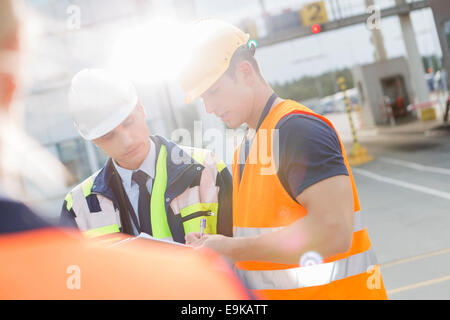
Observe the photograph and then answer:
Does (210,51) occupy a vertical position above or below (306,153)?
above

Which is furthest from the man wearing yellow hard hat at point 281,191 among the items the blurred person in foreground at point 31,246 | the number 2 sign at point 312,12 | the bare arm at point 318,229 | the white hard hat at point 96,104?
the number 2 sign at point 312,12

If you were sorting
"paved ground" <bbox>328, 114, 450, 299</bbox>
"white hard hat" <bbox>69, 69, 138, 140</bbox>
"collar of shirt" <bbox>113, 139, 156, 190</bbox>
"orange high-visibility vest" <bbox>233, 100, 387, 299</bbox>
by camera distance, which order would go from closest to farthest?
"orange high-visibility vest" <bbox>233, 100, 387, 299</bbox> → "white hard hat" <bbox>69, 69, 138, 140</bbox> → "collar of shirt" <bbox>113, 139, 156, 190</bbox> → "paved ground" <bbox>328, 114, 450, 299</bbox>

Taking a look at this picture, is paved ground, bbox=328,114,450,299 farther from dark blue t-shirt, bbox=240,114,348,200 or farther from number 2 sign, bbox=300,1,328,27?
number 2 sign, bbox=300,1,328,27

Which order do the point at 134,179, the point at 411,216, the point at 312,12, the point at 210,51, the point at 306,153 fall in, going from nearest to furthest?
the point at 306,153
the point at 210,51
the point at 134,179
the point at 411,216
the point at 312,12

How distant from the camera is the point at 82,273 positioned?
0.77 metres

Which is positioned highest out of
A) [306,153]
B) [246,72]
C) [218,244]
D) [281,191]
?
[246,72]

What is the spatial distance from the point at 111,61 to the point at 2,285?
4.21 meters

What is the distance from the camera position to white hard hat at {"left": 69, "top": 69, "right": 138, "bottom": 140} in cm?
185

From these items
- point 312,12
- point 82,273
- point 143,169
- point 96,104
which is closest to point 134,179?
point 143,169

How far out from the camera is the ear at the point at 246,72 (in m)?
1.64

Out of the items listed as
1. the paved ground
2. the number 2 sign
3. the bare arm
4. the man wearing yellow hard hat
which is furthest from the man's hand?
the number 2 sign

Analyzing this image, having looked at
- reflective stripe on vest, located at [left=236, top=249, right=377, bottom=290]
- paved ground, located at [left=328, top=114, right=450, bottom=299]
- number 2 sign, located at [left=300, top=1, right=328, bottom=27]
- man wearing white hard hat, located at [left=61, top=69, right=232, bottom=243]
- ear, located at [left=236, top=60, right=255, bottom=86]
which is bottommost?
paved ground, located at [left=328, top=114, right=450, bottom=299]

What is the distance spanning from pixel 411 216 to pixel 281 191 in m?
4.93

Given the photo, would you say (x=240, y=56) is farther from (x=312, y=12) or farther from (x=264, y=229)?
(x=312, y=12)
